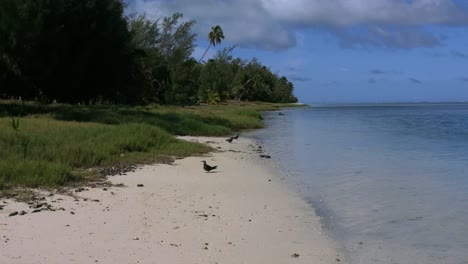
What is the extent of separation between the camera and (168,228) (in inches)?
333

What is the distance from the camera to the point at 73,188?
11.1m

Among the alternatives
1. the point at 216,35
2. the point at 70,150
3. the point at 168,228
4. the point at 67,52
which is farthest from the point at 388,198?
the point at 216,35

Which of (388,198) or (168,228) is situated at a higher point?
(168,228)

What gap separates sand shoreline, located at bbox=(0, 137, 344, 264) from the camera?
6.95 metres

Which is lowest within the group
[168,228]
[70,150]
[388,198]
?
[388,198]

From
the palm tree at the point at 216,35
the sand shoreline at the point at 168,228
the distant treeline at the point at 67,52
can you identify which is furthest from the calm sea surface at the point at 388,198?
the palm tree at the point at 216,35

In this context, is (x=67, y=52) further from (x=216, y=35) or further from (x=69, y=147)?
(x=216, y=35)

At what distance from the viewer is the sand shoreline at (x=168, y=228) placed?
6949mm

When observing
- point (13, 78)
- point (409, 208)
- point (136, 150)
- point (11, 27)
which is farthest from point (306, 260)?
point (13, 78)

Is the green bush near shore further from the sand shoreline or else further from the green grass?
the sand shoreline

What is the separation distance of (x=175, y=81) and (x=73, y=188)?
65.0 m

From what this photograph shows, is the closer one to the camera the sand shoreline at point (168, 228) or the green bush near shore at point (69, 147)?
the sand shoreline at point (168, 228)

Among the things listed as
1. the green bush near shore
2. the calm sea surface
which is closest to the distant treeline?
the green bush near shore

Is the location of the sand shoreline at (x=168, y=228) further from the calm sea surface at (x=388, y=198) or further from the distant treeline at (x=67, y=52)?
the distant treeline at (x=67, y=52)
